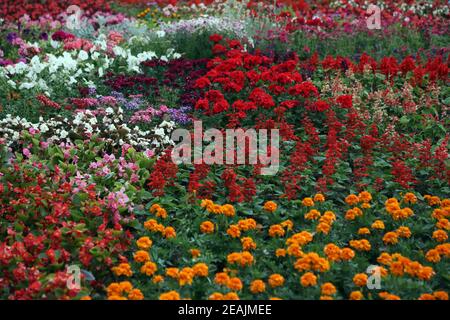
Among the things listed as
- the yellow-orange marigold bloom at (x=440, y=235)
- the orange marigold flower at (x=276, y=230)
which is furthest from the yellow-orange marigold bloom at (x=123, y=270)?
the yellow-orange marigold bloom at (x=440, y=235)

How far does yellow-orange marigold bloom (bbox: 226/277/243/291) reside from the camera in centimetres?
407

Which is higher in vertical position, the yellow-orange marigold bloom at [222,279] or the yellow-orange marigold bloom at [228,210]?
the yellow-orange marigold bloom at [228,210]

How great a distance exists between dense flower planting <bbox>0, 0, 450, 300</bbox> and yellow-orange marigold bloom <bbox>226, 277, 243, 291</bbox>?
0.05 feet

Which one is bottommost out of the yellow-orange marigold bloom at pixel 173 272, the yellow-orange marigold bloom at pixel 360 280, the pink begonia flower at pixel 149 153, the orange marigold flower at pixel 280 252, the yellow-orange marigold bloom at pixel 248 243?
the yellow-orange marigold bloom at pixel 360 280

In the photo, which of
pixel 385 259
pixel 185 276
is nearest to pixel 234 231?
pixel 185 276

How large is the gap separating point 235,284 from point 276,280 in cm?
24

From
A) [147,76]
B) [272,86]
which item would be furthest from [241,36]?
[272,86]

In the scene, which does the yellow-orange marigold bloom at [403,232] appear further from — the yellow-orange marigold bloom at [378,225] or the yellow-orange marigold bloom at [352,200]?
the yellow-orange marigold bloom at [352,200]

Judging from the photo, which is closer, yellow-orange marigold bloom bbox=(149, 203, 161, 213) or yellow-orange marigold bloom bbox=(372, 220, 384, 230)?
yellow-orange marigold bloom bbox=(372, 220, 384, 230)

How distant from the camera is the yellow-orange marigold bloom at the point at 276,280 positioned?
4.11m

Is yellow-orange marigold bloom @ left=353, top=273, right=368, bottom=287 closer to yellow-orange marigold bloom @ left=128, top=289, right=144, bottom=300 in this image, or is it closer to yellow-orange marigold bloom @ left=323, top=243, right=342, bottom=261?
yellow-orange marigold bloom @ left=323, top=243, right=342, bottom=261

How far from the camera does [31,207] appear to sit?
493 cm

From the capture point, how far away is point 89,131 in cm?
631

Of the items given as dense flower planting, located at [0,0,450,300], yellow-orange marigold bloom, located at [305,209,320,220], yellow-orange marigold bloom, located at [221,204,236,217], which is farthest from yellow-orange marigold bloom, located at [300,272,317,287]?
yellow-orange marigold bloom, located at [221,204,236,217]
